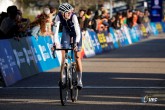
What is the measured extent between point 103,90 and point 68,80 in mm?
2275

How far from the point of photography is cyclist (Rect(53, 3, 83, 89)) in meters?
12.4

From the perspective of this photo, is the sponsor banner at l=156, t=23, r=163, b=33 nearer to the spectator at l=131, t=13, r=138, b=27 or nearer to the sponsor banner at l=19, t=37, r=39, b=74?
the spectator at l=131, t=13, r=138, b=27

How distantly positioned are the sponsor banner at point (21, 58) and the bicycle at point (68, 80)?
15.3 feet

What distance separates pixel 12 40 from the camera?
57.2 feet

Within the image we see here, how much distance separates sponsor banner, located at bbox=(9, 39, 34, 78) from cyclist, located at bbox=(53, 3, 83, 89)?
466 centimetres

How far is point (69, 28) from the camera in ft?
41.5

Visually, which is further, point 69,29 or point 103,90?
point 103,90

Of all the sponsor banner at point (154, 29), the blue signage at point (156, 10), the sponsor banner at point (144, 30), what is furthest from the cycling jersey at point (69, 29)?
the blue signage at point (156, 10)

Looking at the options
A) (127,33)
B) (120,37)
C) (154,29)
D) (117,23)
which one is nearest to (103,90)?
(117,23)

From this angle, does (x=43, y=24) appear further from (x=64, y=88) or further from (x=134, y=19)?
(x=134, y=19)

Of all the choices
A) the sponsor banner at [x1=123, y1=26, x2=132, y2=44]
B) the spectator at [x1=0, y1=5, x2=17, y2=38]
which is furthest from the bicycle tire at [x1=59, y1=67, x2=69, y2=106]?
the sponsor banner at [x1=123, y1=26, x2=132, y2=44]

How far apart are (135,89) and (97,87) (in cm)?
99

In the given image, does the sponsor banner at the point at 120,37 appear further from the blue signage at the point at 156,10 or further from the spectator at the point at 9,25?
the blue signage at the point at 156,10

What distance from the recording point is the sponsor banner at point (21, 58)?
56.9 ft
